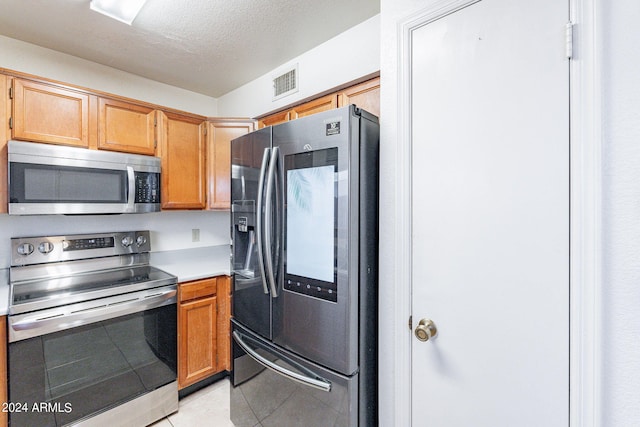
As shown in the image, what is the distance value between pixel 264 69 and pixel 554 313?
8.35 feet

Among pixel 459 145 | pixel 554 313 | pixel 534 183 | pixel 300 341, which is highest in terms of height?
pixel 459 145

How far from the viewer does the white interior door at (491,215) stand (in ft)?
2.73

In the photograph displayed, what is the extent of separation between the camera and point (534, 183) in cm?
87

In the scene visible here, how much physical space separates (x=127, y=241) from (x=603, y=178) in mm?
2844

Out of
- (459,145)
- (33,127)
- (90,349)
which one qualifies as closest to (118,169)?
(33,127)

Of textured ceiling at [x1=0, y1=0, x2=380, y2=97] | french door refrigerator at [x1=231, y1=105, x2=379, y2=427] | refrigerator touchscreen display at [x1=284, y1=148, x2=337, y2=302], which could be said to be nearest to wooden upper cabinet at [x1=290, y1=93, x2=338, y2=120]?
textured ceiling at [x1=0, y1=0, x2=380, y2=97]

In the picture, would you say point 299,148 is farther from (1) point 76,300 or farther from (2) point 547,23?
(1) point 76,300

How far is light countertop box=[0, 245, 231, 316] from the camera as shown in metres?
2.11

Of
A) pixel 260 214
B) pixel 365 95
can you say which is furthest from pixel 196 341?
pixel 365 95

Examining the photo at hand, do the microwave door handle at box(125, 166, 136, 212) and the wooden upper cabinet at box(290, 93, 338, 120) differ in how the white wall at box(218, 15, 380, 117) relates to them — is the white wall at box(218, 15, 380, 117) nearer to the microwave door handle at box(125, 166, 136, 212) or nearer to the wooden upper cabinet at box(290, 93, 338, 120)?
the wooden upper cabinet at box(290, 93, 338, 120)

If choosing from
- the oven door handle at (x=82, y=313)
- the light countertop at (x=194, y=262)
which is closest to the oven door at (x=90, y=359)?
the oven door handle at (x=82, y=313)

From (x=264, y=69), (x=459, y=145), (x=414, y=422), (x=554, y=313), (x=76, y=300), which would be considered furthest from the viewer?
(x=264, y=69)

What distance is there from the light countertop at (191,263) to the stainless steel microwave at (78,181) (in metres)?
0.53

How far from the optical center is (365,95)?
5.96 ft
